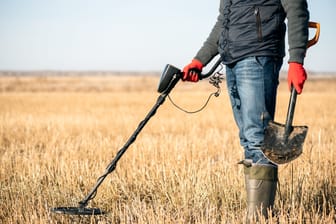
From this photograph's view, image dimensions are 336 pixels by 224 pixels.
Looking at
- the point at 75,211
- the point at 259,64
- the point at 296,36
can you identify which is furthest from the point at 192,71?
the point at 75,211

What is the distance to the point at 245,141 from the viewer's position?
11.2ft

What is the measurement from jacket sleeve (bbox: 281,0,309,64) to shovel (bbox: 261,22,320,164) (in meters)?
0.24

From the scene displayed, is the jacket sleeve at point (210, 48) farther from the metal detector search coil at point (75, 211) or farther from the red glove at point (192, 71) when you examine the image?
the metal detector search coil at point (75, 211)

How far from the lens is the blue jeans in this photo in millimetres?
3215

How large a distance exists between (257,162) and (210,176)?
1.52 m

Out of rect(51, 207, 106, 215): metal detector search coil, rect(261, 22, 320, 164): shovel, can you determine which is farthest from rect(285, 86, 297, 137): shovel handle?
rect(51, 207, 106, 215): metal detector search coil

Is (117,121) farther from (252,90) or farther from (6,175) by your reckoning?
(252,90)

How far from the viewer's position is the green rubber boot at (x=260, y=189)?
10.9ft

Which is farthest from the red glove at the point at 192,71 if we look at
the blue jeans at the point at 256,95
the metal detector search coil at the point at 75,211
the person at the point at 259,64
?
the metal detector search coil at the point at 75,211

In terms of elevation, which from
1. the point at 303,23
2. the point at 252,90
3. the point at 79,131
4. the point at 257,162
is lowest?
the point at 79,131

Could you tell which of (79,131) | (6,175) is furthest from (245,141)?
(79,131)

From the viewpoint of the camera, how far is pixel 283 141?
3164mm

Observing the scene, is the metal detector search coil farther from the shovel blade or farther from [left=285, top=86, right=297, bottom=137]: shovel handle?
[left=285, top=86, right=297, bottom=137]: shovel handle

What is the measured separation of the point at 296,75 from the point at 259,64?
277mm
